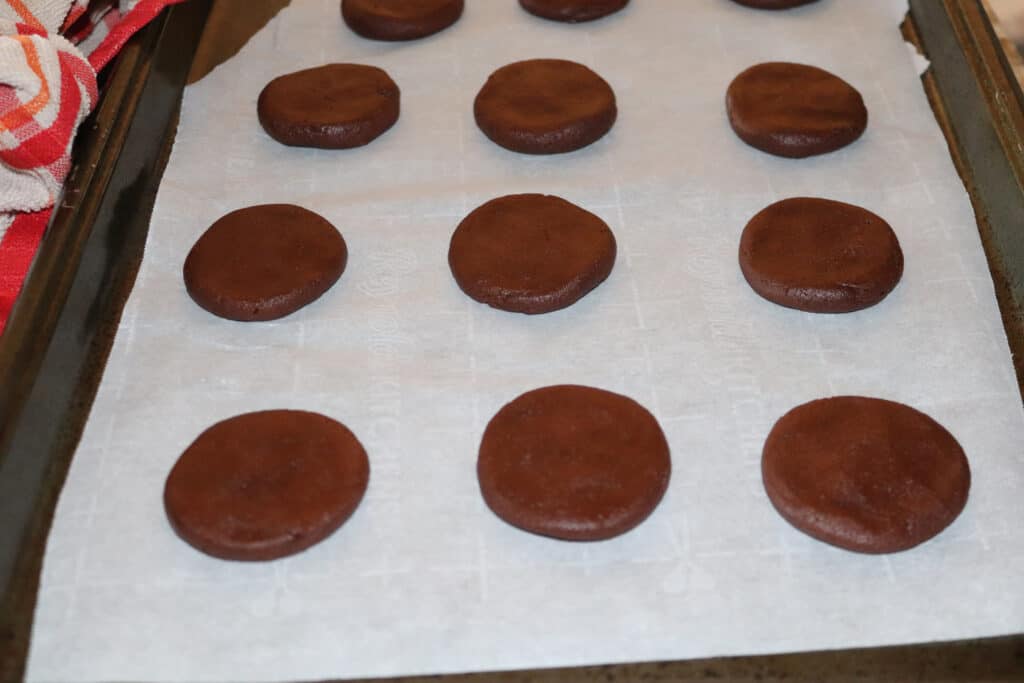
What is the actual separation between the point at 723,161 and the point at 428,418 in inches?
27.2

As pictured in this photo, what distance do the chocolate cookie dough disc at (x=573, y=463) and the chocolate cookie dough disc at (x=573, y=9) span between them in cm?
89

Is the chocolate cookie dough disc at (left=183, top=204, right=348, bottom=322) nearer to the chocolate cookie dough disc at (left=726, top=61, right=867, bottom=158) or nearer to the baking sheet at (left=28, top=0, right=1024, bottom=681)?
the baking sheet at (left=28, top=0, right=1024, bottom=681)

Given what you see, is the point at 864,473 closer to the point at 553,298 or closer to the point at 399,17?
the point at 553,298

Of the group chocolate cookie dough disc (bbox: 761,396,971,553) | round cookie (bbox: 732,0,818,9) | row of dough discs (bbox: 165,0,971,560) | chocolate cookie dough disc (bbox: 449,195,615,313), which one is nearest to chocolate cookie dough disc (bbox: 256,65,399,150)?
row of dough discs (bbox: 165,0,971,560)

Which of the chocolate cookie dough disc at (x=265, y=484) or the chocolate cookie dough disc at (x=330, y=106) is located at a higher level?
the chocolate cookie dough disc at (x=330, y=106)

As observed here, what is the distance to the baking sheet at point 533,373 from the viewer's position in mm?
1163

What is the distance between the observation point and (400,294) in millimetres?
1515

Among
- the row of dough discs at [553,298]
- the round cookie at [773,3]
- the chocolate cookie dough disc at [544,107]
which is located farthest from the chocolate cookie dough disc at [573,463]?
the round cookie at [773,3]

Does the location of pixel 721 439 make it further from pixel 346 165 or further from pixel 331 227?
pixel 346 165

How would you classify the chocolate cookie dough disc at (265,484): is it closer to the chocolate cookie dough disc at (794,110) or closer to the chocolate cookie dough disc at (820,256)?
the chocolate cookie dough disc at (820,256)

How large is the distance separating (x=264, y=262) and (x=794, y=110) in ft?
2.94

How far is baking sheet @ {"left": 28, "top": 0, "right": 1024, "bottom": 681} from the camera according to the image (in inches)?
45.8

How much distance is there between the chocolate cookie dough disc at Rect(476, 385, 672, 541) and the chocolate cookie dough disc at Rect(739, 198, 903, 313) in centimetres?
31

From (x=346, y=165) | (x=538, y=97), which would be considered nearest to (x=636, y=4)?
(x=538, y=97)
